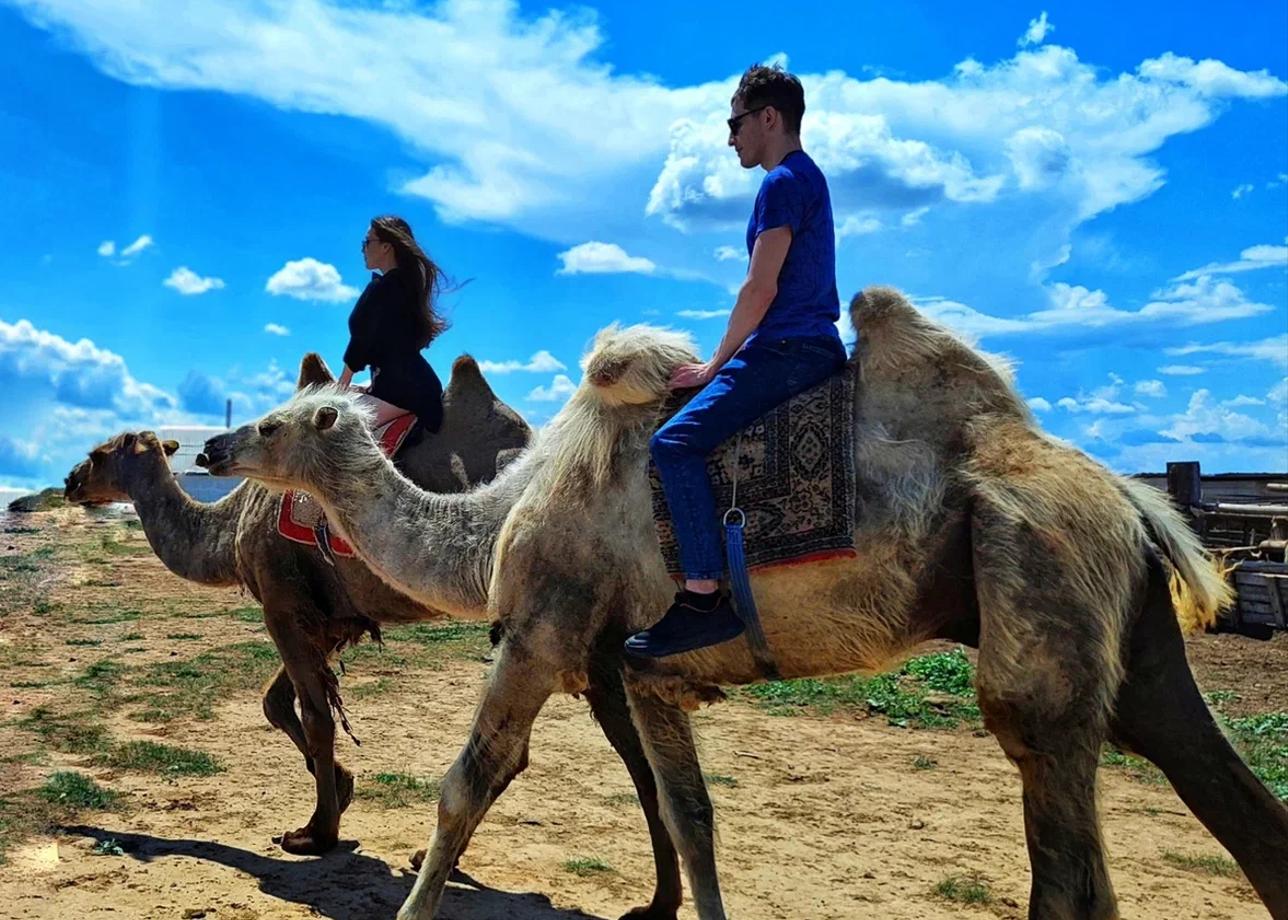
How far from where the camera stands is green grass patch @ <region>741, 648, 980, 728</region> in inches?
413

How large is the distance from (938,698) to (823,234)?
765 centimetres

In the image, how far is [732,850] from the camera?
22.1 feet

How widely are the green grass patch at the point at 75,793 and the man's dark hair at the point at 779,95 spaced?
6.04 m

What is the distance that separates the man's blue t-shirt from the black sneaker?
3.44ft

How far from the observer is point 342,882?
6.21m

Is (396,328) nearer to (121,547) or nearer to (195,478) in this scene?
(121,547)

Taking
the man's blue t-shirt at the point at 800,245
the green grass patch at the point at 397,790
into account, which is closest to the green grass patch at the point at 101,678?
the green grass patch at the point at 397,790

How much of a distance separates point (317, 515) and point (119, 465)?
2627mm

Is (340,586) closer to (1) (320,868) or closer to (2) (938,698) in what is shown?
(1) (320,868)

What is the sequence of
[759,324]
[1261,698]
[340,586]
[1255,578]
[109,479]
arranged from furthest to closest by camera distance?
1. [1255,578]
2. [1261,698]
3. [109,479]
4. [340,586]
5. [759,324]

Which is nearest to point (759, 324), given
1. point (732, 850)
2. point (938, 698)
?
point (732, 850)

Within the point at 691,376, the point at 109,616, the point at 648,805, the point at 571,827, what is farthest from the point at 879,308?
the point at 109,616

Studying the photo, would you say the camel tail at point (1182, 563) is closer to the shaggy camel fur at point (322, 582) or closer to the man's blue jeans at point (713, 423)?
the man's blue jeans at point (713, 423)

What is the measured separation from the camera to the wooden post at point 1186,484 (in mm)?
16469
